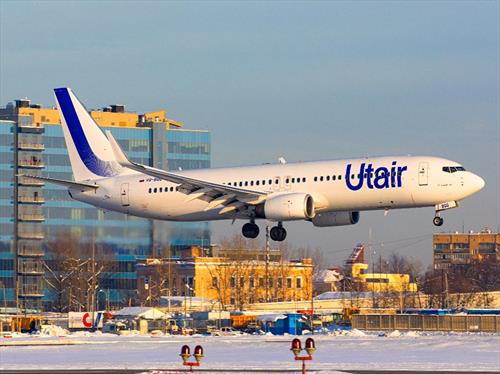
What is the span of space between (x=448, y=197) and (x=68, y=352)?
27.8 meters

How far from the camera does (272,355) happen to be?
8819cm

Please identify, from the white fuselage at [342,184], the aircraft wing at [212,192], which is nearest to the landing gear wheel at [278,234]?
the aircraft wing at [212,192]

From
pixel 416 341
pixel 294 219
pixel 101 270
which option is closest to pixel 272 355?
pixel 294 219

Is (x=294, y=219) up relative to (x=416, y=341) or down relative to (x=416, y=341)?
up

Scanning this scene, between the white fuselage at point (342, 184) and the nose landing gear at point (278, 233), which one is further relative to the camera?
the nose landing gear at point (278, 233)

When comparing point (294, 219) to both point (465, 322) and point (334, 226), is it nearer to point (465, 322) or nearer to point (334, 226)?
point (334, 226)

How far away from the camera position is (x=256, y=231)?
101m

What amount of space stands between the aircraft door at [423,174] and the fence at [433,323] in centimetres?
3411

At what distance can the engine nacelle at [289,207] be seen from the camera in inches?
3720

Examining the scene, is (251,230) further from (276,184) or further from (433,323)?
(433,323)

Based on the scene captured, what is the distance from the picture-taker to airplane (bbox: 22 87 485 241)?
92.2m

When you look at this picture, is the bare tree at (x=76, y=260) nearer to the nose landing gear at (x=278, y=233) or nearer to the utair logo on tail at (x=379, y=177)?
the nose landing gear at (x=278, y=233)

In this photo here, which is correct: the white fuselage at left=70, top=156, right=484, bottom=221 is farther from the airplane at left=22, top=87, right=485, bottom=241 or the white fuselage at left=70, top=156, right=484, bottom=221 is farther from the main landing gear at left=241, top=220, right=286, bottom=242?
the main landing gear at left=241, top=220, right=286, bottom=242

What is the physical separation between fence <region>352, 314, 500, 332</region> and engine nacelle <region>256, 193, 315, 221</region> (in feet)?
107
